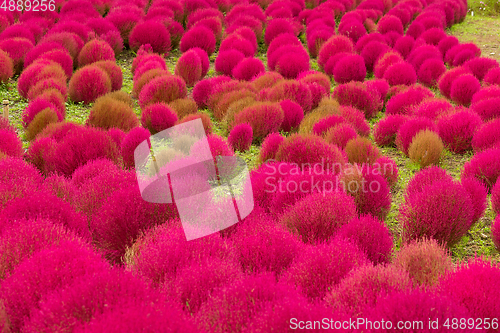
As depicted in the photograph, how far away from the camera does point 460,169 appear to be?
179 inches

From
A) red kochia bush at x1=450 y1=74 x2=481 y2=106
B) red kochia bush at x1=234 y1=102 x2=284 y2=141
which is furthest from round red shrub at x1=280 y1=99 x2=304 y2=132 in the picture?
red kochia bush at x1=450 y1=74 x2=481 y2=106

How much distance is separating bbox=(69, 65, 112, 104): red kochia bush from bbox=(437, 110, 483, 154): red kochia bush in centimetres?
416

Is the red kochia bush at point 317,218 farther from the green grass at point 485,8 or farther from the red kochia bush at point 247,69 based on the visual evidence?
the green grass at point 485,8

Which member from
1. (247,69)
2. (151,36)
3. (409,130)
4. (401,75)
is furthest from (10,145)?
(401,75)

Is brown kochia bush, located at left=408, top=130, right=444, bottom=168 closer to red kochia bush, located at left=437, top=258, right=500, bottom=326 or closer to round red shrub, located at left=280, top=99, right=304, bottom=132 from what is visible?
round red shrub, located at left=280, top=99, right=304, bottom=132

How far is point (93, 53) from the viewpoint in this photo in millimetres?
6742

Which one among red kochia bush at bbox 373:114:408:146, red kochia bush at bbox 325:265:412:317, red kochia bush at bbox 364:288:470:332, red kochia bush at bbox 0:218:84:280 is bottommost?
red kochia bush at bbox 373:114:408:146

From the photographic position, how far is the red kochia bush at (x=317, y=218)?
325cm

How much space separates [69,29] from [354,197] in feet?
19.1

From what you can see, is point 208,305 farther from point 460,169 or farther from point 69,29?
point 69,29

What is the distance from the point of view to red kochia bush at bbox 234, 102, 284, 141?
505cm

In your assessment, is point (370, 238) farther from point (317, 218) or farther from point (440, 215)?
point (440, 215)

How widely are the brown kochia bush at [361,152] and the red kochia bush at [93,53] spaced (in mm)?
4181

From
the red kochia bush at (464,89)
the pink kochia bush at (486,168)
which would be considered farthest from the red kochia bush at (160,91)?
the red kochia bush at (464,89)
